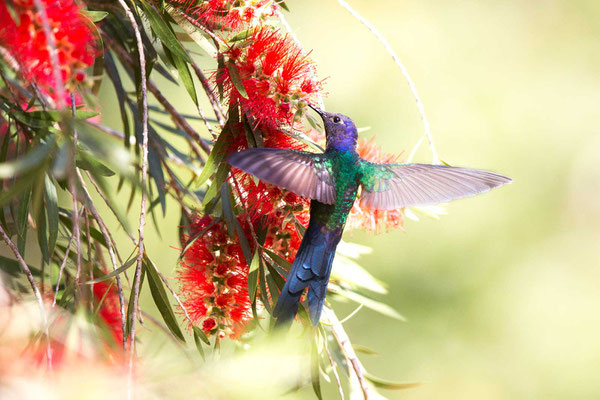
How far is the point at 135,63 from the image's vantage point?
666 millimetres

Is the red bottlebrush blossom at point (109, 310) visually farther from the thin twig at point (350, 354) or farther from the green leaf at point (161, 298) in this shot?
the thin twig at point (350, 354)

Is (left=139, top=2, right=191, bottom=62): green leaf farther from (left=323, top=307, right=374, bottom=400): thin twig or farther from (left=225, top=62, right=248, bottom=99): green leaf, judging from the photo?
(left=323, top=307, right=374, bottom=400): thin twig

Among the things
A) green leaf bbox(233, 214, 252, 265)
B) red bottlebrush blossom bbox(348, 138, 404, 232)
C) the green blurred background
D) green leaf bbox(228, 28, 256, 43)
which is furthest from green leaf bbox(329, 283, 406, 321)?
the green blurred background

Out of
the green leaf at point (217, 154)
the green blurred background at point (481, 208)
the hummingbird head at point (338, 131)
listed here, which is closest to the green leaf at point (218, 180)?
the green leaf at point (217, 154)

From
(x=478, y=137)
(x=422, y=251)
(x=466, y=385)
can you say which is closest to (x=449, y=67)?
(x=478, y=137)

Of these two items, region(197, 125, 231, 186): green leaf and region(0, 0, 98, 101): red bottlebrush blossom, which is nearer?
region(0, 0, 98, 101): red bottlebrush blossom

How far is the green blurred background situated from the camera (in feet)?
9.12

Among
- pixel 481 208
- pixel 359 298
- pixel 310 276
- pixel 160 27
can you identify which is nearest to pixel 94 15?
pixel 160 27

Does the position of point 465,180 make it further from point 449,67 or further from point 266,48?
point 449,67

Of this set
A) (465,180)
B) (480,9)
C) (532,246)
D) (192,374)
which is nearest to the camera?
(192,374)

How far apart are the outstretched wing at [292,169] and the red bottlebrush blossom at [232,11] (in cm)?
11

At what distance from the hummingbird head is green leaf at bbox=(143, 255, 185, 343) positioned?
0.63 feet

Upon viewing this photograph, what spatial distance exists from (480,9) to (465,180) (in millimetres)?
2827

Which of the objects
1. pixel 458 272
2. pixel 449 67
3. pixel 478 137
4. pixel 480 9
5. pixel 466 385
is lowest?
pixel 466 385
